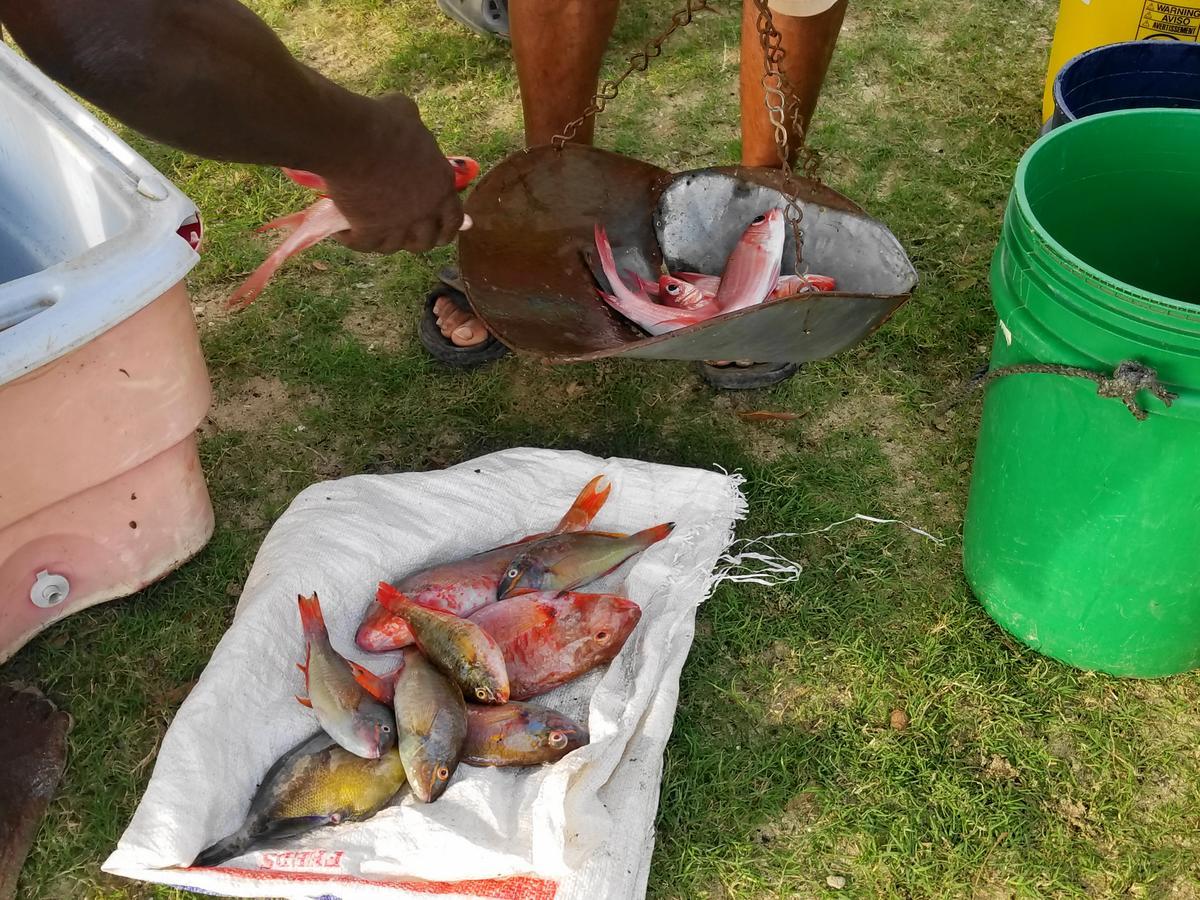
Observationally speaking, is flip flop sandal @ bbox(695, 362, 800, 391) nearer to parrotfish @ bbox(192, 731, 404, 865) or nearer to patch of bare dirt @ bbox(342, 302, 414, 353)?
patch of bare dirt @ bbox(342, 302, 414, 353)

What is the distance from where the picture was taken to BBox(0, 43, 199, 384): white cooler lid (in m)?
2.02

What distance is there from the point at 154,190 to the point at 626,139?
83.7 inches

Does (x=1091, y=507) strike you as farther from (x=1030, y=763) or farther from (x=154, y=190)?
(x=154, y=190)

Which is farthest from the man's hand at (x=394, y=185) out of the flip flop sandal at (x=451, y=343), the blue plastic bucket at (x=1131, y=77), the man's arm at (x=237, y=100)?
the blue plastic bucket at (x=1131, y=77)

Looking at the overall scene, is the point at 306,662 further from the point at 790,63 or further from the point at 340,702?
the point at 790,63

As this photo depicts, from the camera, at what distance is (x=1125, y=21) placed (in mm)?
3408

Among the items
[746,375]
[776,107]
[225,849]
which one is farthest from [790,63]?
[225,849]

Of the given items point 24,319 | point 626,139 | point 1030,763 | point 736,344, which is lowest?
point 1030,763

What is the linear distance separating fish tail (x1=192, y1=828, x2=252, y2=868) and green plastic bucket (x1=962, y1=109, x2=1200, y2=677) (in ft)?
5.62

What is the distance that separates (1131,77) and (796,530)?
1584 mm

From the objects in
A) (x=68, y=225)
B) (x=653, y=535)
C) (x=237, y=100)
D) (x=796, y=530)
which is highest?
(x=237, y=100)

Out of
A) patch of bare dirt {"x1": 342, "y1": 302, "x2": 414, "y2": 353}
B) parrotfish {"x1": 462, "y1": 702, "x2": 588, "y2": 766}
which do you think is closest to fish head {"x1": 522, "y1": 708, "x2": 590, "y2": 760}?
parrotfish {"x1": 462, "y1": 702, "x2": 588, "y2": 766}

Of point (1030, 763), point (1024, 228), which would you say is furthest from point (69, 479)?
point (1030, 763)

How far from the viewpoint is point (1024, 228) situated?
6.38 feet
